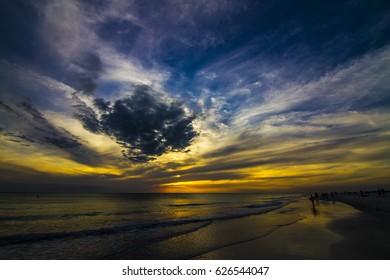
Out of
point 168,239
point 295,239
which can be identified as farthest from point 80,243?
point 295,239

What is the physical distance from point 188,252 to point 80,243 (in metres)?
9.12

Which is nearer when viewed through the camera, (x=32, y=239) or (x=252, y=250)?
(x=252, y=250)

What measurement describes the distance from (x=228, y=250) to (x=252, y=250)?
55.8 inches

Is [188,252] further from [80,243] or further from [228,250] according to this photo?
[80,243]

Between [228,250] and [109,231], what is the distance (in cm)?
1380

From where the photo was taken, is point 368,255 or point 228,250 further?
point 228,250

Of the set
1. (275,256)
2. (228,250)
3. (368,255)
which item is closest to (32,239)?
(228,250)

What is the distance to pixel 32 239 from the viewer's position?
17.4 meters
